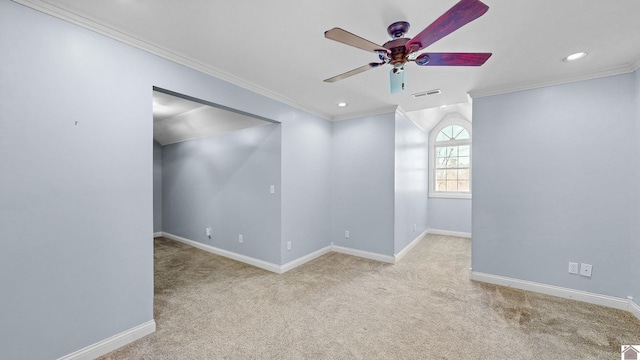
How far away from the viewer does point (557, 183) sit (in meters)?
2.79

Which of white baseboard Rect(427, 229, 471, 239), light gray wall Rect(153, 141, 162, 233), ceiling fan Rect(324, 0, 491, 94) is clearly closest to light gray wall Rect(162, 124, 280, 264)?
light gray wall Rect(153, 141, 162, 233)

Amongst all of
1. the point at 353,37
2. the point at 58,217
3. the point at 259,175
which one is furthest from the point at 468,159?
the point at 58,217

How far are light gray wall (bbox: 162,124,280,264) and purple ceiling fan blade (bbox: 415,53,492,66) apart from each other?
2246mm

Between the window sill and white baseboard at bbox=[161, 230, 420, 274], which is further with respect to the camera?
the window sill

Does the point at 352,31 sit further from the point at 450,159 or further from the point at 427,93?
the point at 450,159

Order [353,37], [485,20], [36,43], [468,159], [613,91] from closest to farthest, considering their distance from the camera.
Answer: [353,37] → [36,43] → [485,20] → [613,91] → [468,159]

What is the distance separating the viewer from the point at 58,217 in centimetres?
168

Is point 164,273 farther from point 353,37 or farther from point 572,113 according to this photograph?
point 572,113

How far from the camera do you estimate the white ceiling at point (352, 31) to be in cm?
166

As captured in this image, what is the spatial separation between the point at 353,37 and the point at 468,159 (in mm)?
5339

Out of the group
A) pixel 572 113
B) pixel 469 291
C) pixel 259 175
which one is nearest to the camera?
pixel 572 113

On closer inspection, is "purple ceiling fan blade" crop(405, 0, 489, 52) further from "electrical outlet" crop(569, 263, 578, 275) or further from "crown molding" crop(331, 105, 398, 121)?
"electrical outlet" crop(569, 263, 578, 275)

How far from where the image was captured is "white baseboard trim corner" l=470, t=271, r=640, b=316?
2523 millimetres

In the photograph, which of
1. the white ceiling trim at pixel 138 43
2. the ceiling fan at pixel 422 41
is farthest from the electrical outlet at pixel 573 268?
the white ceiling trim at pixel 138 43
